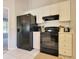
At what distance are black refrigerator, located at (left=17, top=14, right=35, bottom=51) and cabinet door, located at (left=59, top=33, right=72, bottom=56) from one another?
73.7 inches

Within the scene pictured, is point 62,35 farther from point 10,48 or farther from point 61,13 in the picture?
point 10,48

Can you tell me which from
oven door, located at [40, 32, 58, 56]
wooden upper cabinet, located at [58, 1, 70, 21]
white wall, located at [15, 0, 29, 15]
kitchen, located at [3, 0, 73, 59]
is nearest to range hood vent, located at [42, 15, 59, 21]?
kitchen, located at [3, 0, 73, 59]

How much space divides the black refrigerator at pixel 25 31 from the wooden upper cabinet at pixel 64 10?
180cm

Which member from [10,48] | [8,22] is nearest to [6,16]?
[8,22]

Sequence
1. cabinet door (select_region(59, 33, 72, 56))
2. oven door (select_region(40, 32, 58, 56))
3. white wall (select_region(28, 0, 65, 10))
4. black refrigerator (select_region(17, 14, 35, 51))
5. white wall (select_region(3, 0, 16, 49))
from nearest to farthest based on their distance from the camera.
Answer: cabinet door (select_region(59, 33, 72, 56))
oven door (select_region(40, 32, 58, 56))
white wall (select_region(28, 0, 65, 10))
black refrigerator (select_region(17, 14, 35, 51))
white wall (select_region(3, 0, 16, 49))

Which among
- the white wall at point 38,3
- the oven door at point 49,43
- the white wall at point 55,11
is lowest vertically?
the oven door at point 49,43

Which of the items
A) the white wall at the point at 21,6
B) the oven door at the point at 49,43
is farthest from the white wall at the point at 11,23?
the oven door at the point at 49,43

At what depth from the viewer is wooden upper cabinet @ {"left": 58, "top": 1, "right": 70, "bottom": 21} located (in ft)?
12.1

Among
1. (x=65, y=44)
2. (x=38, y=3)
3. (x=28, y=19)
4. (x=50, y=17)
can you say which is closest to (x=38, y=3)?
(x=38, y=3)

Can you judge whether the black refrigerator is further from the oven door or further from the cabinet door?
the cabinet door

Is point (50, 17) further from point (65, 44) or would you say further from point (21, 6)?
point (21, 6)

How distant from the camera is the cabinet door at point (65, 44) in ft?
10.8

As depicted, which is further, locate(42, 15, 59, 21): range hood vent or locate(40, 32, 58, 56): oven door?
locate(42, 15, 59, 21): range hood vent

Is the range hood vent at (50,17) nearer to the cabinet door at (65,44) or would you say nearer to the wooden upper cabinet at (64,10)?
the wooden upper cabinet at (64,10)
